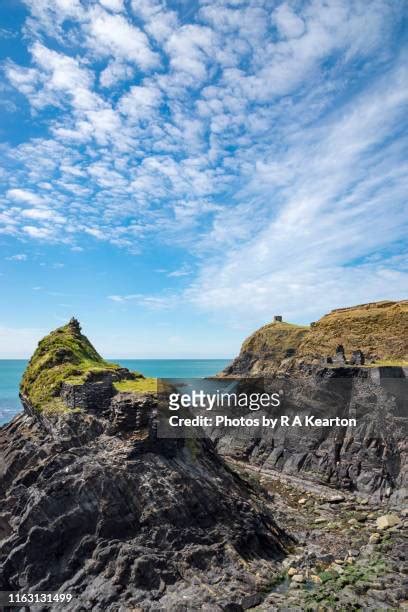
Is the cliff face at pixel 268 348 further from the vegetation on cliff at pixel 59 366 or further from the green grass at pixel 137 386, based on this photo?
the green grass at pixel 137 386

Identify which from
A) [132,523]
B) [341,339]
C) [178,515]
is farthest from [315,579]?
[341,339]

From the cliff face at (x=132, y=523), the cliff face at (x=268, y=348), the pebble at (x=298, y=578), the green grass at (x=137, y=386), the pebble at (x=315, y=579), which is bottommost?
the pebble at (x=315, y=579)

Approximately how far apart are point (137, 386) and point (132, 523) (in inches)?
504

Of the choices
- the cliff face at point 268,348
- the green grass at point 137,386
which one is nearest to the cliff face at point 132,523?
the green grass at point 137,386

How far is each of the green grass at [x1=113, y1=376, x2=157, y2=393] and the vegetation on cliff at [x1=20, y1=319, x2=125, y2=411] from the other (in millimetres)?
2661

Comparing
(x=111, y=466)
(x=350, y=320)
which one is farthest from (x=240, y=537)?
(x=350, y=320)

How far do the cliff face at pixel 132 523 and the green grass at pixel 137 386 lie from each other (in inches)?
41.1

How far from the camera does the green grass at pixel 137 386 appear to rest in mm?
35344

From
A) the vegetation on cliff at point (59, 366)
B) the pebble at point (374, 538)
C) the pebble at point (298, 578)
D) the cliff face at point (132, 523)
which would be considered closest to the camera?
the cliff face at point (132, 523)

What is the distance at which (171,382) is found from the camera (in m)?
39.0

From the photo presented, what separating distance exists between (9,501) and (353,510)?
2987 cm

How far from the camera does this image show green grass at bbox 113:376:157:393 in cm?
3534

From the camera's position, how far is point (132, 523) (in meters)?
26.9

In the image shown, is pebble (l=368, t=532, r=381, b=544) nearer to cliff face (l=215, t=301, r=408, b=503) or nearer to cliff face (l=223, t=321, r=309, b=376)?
cliff face (l=215, t=301, r=408, b=503)
